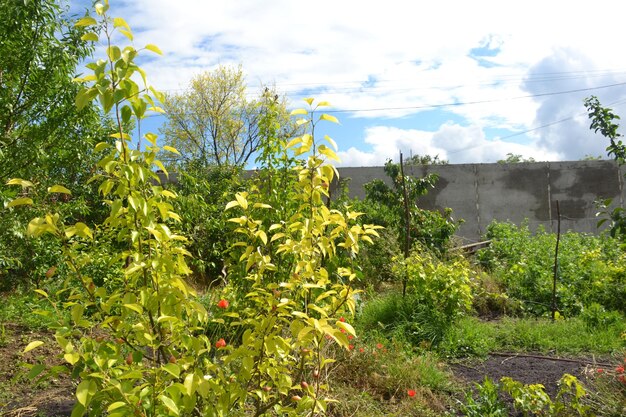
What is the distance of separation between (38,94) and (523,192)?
36.4 ft

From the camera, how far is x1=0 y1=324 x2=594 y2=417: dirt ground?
377 centimetres

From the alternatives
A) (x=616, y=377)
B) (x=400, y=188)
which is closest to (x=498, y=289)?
(x=400, y=188)

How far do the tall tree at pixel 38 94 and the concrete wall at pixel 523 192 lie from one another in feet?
28.0

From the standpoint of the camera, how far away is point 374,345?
15.6ft

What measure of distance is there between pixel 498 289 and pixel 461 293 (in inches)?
68.3

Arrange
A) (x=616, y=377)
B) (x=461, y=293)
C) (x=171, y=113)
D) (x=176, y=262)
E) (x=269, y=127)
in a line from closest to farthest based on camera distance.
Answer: (x=176, y=262)
(x=616, y=377)
(x=269, y=127)
(x=461, y=293)
(x=171, y=113)

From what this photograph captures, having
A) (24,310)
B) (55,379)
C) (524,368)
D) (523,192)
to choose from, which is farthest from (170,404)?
(523,192)

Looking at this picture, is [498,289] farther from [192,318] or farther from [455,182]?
[455,182]

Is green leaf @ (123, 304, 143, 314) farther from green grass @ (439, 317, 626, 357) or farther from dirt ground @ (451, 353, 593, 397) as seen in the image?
green grass @ (439, 317, 626, 357)

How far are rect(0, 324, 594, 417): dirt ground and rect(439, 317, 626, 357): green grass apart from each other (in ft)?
0.66

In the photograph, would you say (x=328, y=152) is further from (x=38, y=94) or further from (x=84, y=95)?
(x=38, y=94)

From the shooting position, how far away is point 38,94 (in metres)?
5.17

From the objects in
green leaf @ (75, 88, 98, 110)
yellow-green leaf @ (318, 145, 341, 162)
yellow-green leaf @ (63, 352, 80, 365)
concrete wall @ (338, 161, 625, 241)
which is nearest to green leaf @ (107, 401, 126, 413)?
yellow-green leaf @ (63, 352, 80, 365)

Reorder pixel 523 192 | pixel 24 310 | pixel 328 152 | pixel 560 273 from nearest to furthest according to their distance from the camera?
pixel 328 152
pixel 24 310
pixel 560 273
pixel 523 192
